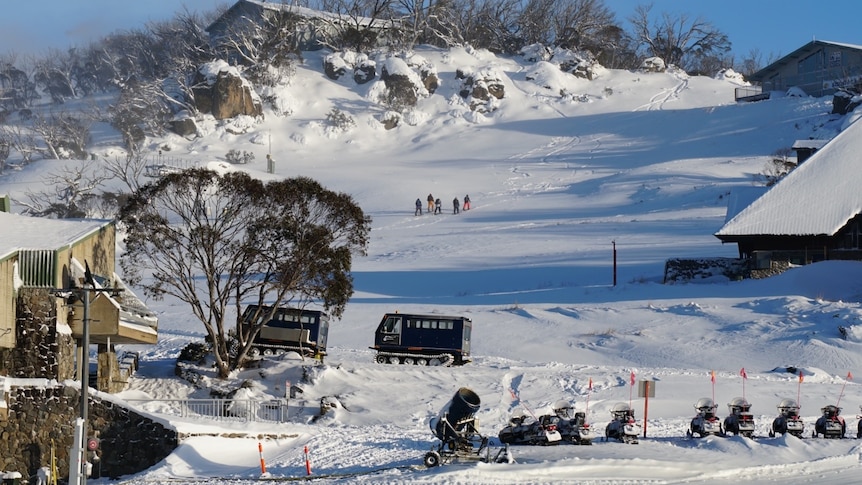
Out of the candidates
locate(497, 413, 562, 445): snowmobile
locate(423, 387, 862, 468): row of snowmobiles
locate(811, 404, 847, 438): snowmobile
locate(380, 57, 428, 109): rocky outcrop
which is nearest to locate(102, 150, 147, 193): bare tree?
locate(380, 57, 428, 109): rocky outcrop

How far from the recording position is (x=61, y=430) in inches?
1167

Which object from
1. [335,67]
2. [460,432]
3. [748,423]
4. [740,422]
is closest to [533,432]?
[460,432]

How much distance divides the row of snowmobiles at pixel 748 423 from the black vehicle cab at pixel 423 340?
37.7 ft

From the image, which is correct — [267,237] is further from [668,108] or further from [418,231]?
[668,108]

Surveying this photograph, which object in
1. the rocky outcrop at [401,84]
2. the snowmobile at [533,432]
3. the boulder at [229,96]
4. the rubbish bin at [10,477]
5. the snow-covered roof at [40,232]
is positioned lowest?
the rubbish bin at [10,477]

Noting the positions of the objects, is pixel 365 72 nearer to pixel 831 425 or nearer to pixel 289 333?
pixel 289 333

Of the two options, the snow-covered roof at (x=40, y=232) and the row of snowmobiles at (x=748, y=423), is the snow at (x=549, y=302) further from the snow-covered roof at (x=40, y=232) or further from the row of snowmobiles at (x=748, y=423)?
the snow-covered roof at (x=40, y=232)

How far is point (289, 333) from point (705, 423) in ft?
51.0

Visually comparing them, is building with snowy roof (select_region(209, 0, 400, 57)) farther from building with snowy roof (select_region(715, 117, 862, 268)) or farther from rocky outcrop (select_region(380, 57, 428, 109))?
building with snowy roof (select_region(715, 117, 862, 268))

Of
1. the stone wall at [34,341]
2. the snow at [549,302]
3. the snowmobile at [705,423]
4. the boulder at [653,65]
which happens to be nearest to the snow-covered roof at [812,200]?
the snow at [549,302]

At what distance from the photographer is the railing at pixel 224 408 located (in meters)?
31.8

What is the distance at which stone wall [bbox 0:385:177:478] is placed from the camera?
29.0 m

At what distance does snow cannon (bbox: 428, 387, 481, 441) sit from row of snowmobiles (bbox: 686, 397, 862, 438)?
5617 millimetres

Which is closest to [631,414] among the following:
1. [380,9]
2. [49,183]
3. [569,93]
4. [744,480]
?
[744,480]
